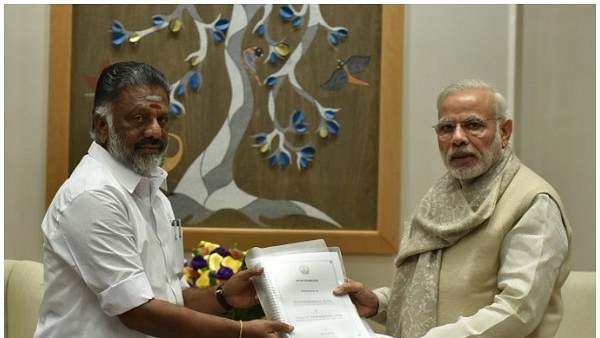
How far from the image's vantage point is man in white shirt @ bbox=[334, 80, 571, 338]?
2.10 meters

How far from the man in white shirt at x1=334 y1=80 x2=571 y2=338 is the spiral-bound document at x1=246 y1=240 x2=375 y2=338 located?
0.21 feet

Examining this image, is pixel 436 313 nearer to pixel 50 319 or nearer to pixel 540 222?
pixel 540 222

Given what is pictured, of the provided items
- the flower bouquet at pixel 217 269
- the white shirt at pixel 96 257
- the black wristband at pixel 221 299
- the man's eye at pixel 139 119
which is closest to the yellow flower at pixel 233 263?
the flower bouquet at pixel 217 269

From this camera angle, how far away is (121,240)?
198 cm

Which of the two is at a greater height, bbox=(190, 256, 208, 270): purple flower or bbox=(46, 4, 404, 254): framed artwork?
bbox=(46, 4, 404, 254): framed artwork

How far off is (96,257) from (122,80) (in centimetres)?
51

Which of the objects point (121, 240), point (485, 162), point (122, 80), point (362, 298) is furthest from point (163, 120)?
point (485, 162)

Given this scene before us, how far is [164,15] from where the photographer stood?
350 cm

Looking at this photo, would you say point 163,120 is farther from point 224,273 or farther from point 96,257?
point 224,273

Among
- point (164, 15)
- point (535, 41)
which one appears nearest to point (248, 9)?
point (164, 15)

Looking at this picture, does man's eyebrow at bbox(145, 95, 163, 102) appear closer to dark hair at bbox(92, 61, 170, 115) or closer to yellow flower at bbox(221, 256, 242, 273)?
dark hair at bbox(92, 61, 170, 115)

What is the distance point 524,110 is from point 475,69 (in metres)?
0.29

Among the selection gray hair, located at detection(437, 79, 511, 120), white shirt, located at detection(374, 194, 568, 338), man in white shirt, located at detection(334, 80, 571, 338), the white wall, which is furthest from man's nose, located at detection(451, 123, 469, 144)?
the white wall

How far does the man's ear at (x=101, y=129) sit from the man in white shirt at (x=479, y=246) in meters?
0.80
